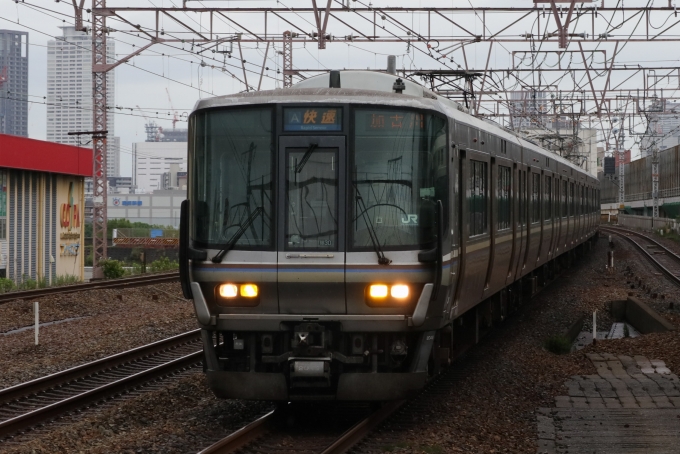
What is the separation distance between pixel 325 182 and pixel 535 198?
9071 millimetres

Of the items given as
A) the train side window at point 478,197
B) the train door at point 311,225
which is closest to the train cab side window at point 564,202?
the train side window at point 478,197

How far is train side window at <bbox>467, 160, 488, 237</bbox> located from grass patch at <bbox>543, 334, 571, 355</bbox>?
3035 mm

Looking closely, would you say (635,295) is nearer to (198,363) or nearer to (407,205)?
(198,363)

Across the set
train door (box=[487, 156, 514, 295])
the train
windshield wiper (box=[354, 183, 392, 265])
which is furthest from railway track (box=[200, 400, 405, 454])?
train door (box=[487, 156, 514, 295])

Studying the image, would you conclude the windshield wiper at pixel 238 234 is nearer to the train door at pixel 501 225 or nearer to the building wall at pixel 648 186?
the train door at pixel 501 225

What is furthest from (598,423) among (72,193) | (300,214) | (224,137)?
(72,193)

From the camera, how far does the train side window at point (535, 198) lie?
16.4 m

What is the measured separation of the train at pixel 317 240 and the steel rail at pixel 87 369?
8.90 feet

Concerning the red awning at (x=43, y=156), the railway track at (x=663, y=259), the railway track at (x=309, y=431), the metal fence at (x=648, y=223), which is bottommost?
the railway track at (x=309, y=431)

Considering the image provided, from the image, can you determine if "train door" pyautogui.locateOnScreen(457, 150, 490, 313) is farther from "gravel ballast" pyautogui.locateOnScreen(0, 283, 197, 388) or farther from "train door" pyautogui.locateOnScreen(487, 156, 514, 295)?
"gravel ballast" pyautogui.locateOnScreen(0, 283, 197, 388)

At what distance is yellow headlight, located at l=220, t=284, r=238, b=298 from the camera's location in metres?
8.46

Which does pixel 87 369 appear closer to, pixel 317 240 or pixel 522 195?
pixel 317 240

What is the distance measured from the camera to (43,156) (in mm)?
32969

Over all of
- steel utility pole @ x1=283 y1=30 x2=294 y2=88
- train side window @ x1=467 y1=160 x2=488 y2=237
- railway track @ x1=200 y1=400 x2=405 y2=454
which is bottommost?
railway track @ x1=200 y1=400 x2=405 y2=454
